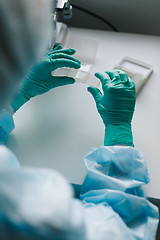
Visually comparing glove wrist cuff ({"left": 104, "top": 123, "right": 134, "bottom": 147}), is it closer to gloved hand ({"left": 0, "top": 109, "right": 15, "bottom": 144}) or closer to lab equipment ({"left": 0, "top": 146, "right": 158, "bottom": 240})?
lab equipment ({"left": 0, "top": 146, "right": 158, "bottom": 240})

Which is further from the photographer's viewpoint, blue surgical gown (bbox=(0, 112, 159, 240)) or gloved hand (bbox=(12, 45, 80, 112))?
gloved hand (bbox=(12, 45, 80, 112))

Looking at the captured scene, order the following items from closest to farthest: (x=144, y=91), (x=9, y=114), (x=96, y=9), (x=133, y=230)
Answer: (x=133, y=230)
(x=9, y=114)
(x=144, y=91)
(x=96, y=9)

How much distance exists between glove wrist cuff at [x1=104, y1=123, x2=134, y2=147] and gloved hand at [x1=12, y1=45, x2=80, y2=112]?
231mm

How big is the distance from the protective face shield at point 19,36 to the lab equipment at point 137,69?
0.55 m

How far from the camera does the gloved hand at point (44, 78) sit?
2.76 feet

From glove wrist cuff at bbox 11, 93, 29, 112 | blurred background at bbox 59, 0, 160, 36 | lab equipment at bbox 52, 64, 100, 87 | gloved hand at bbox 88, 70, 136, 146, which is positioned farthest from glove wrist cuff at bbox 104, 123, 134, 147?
blurred background at bbox 59, 0, 160, 36

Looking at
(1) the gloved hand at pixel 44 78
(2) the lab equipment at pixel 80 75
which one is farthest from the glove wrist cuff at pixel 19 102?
(2) the lab equipment at pixel 80 75

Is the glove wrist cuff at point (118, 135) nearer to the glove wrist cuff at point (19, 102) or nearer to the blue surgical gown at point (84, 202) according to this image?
the blue surgical gown at point (84, 202)

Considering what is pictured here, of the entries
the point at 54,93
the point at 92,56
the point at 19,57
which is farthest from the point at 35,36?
the point at 92,56

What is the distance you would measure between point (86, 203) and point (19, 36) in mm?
424

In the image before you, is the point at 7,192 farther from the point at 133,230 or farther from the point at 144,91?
the point at 144,91

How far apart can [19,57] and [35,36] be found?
0.05 m

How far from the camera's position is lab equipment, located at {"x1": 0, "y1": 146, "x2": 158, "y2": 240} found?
1.17 ft

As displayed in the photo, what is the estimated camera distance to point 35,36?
0.45 m
